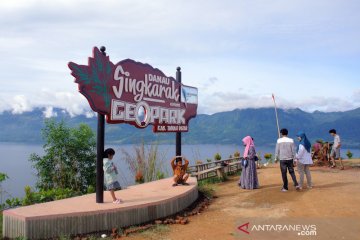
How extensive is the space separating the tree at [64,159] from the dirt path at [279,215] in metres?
4.66

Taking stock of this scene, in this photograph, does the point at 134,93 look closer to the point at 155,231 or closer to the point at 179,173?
the point at 179,173

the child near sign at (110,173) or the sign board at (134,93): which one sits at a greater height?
the sign board at (134,93)

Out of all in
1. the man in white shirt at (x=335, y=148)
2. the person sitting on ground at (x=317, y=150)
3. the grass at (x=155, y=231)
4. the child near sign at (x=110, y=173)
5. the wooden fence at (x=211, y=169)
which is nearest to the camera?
the grass at (x=155, y=231)

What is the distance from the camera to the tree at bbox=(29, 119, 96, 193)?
12297 millimetres

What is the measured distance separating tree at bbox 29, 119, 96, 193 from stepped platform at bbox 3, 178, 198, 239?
439cm

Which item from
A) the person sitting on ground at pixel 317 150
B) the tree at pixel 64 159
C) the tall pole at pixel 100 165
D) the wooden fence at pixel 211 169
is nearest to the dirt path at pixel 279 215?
the tall pole at pixel 100 165

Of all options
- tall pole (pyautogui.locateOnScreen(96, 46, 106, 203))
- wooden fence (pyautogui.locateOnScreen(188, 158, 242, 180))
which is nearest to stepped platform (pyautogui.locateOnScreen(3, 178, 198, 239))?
tall pole (pyautogui.locateOnScreen(96, 46, 106, 203))

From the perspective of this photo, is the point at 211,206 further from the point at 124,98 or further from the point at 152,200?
the point at 124,98

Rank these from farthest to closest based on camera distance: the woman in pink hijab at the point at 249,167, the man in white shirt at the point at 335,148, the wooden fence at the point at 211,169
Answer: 1. the man in white shirt at the point at 335,148
2. the wooden fence at the point at 211,169
3. the woman in pink hijab at the point at 249,167

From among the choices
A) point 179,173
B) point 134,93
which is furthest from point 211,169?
point 134,93

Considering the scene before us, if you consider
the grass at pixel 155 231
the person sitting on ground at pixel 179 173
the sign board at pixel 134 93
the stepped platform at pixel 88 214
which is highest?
the sign board at pixel 134 93

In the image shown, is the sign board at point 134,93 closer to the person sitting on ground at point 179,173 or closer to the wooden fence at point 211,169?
the person sitting on ground at point 179,173

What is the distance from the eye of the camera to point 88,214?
645 centimetres

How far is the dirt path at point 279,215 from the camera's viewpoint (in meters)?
6.47
